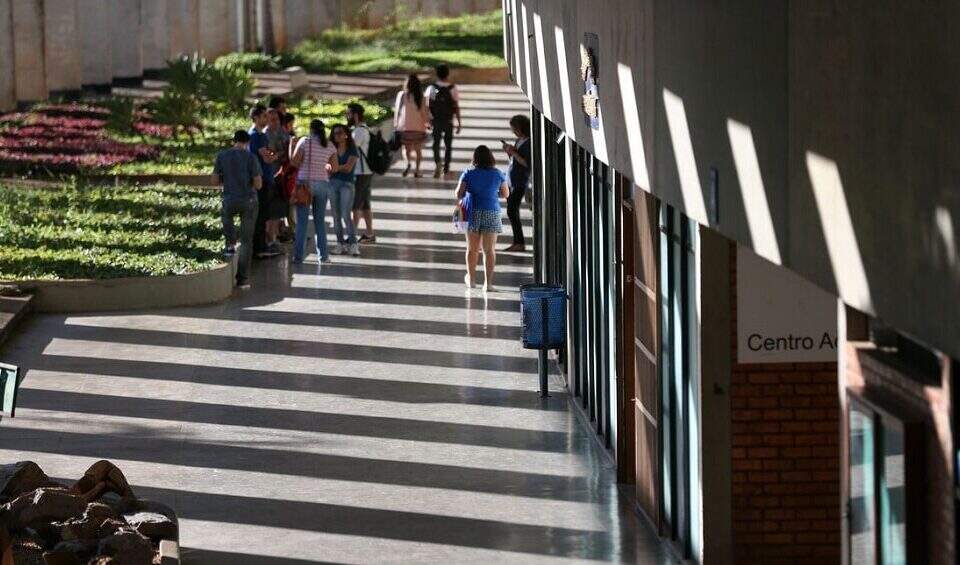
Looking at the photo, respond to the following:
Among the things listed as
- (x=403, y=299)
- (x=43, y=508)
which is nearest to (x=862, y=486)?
(x=43, y=508)

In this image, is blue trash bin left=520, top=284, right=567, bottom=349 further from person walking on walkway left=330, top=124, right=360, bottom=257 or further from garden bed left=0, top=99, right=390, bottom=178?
garden bed left=0, top=99, right=390, bottom=178

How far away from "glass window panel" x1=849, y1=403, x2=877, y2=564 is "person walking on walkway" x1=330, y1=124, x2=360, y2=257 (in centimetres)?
1602

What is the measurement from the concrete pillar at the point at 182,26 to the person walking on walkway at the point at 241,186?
32.2m

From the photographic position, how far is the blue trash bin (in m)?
15.8

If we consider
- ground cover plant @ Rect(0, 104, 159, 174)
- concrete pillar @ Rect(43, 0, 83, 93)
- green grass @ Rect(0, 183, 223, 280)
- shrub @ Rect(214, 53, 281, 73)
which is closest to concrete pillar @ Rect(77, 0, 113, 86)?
concrete pillar @ Rect(43, 0, 83, 93)

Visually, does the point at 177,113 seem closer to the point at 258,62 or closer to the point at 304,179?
the point at 304,179

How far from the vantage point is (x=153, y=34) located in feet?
170

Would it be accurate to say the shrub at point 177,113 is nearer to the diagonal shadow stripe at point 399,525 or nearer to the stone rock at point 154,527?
the diagonal shadow stripe at point 399,525

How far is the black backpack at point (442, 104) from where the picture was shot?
105 ft

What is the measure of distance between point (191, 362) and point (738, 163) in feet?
32.6

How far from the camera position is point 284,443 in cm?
1441

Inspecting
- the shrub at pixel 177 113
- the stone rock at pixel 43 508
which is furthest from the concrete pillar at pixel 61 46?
the stone rock at pixel 43 508

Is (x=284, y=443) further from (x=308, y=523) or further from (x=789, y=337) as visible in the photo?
(x=789, y=337)

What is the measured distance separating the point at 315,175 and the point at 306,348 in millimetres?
5191
